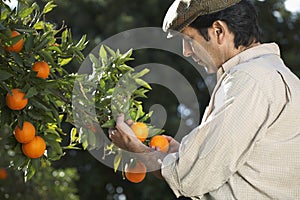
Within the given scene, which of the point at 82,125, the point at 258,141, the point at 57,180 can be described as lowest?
the point at 57,180

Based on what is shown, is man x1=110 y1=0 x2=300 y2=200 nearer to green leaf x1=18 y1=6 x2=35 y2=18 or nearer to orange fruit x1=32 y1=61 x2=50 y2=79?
orange fruit x1=32 y1=61 x2=50 y2=79

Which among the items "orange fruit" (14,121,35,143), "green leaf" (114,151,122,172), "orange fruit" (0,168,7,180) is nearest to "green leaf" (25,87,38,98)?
"orange fruit" (14,121,35,143)

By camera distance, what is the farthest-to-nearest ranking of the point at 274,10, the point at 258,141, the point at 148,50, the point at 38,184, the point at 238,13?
the point at 274,10
the point at 148,50
the point at 38,184
the point at 238,13
the point at 258,141

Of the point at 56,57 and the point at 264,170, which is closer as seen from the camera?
the point at 264,170

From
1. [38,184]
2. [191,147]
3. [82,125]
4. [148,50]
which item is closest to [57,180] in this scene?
[38,184]

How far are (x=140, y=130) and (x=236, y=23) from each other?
45 centimetres

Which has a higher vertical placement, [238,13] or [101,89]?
[238,13]

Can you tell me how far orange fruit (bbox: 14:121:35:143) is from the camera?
209 centimetres

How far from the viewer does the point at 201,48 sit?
2186 mm

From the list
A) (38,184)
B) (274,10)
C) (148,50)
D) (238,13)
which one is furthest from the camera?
(274,10)

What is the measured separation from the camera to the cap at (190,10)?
2143mm

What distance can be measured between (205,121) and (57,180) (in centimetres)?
304

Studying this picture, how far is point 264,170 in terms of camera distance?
200 centimetres

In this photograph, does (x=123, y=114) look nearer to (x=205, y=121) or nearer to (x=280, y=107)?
(x=205, y=121)
